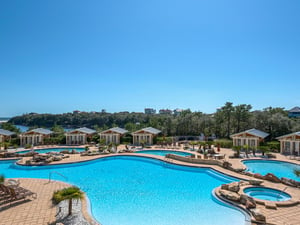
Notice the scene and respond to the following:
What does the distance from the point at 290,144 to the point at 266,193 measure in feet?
43.8

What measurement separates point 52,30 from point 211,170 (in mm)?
16106

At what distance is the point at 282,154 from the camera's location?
20.7 meters

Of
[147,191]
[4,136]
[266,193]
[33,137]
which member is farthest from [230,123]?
[4,136]

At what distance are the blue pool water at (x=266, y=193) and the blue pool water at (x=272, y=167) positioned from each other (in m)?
4.49

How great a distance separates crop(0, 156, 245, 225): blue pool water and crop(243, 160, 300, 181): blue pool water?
401 cm

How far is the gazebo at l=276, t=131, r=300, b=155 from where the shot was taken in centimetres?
2016

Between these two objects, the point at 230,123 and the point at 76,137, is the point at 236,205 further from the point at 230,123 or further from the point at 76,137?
the point at 230,123

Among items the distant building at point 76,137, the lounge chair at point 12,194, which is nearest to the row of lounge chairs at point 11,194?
the lounge chair at point 12,194

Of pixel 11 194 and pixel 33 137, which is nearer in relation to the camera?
pixel 11 194

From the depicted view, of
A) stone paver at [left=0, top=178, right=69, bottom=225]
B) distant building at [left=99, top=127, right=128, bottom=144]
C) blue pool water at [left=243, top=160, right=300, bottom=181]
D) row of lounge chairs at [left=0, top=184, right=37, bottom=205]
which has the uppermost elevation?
distant building at [left=99, top=127, right=128, bottom=144]

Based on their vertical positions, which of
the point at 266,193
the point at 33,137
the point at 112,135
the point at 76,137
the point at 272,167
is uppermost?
the point at 112,135

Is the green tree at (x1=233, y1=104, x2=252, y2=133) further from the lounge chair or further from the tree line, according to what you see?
the lounge chair

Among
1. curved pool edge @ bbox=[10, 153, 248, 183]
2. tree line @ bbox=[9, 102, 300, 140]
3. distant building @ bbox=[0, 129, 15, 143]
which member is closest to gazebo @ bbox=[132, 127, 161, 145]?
tree line @ bbox=[9, 102, 300, 140]

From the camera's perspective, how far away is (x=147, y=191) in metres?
11.0
